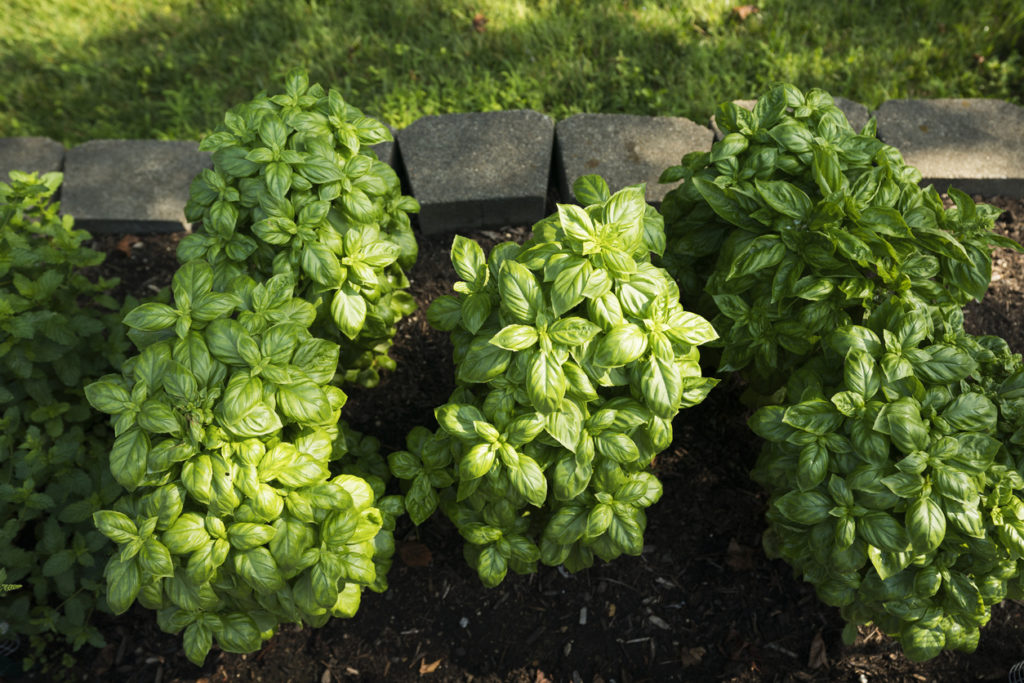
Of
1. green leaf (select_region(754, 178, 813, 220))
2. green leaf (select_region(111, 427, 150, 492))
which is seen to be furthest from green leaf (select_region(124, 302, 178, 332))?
green leaf (select_region(754, 178, 813, 220))

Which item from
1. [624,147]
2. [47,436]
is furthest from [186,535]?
[624,147]

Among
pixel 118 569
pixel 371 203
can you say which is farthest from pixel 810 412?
Answer: pixel 118 569

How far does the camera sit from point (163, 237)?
3531 millimetres

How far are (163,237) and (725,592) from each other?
299 centimetres

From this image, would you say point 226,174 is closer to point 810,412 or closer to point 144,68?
point 810,412

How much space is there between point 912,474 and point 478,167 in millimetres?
2263

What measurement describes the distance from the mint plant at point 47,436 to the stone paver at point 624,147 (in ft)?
6.74

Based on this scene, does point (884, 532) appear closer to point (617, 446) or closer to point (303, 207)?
point (617, 446)

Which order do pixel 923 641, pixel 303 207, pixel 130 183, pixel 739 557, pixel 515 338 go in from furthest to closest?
pixel 130 183
pixel 739 557
pixel 303 207
pixel 923 641
pixel 515 338

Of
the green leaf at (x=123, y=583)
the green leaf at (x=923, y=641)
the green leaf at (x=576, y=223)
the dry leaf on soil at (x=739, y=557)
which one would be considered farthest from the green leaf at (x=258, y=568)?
the green leaf at (x=923, y=641)

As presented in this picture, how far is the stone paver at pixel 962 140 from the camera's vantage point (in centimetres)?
339

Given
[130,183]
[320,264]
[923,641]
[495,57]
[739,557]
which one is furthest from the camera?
[495,57]

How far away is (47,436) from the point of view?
2.58m

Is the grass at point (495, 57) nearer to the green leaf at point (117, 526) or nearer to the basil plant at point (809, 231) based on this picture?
the basil plant at point (809, 231)
